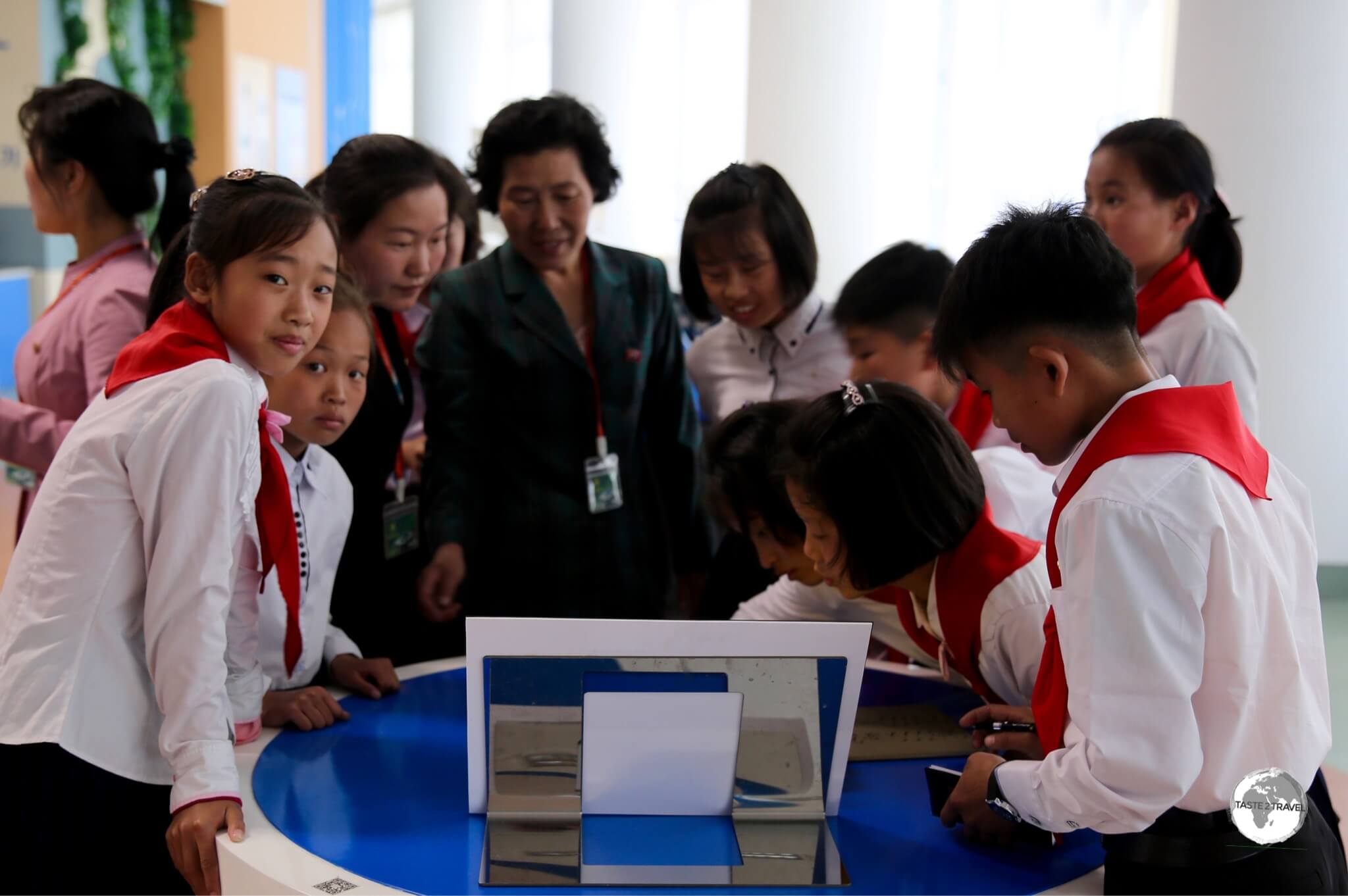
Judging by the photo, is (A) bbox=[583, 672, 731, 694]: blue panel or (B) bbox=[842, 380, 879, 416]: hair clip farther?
(B) bbox=[842, 380, 879, 416]: hair clip

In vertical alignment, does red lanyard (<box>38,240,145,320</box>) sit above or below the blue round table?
above

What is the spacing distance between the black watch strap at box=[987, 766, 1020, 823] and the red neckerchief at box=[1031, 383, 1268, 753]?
0.07 metres

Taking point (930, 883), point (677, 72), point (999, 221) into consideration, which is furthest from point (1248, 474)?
point (677, 72)

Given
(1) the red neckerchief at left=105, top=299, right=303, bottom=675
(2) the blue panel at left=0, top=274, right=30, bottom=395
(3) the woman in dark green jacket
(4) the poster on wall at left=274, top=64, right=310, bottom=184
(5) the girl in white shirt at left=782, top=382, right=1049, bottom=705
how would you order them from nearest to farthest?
(1) the red neckerchief at left=105, top=299, right=303, bottom=675
(5) the girl in white shirt at left=782, top=382, right=1049, bottom=705
(3) the woman in dark green jacket
(2) the blue panel at left=0, top=274, right=30, bottom=395
(4) the poster on wall at left=274, top=64, right=310, bottom=184

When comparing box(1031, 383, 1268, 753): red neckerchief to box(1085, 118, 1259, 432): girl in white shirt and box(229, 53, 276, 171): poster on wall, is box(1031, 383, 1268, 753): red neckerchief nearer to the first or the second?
box(1085, 118, 1259, 432): girl in white shirt

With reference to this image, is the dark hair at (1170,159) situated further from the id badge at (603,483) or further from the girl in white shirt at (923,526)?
the id badge at (603,483)

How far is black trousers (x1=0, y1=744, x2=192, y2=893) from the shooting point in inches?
51.8

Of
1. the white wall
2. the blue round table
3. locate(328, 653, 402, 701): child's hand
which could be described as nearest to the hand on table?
the blue round table

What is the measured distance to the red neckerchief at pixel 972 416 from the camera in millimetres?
2318

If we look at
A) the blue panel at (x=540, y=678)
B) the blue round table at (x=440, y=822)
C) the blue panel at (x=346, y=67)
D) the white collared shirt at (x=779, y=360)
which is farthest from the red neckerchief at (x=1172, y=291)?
the blue panel at (x=346, y=67)

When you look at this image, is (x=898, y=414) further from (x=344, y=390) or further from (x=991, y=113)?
(x=991, y=113)

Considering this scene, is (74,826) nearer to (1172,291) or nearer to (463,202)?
(463,202)

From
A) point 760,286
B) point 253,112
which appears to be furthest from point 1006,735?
point 253,112

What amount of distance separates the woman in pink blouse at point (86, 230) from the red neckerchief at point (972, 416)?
152 centimetres
